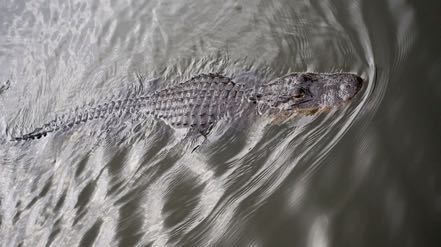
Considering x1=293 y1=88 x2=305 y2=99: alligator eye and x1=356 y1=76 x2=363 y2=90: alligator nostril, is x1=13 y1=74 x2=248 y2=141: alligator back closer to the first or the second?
x1=293 y1=88 x2=305 y2=99: alligator eye

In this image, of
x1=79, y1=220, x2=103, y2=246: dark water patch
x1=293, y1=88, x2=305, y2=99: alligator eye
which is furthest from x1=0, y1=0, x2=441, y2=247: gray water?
x1=293, y1=88, x2=305, y2=99: alligator eye

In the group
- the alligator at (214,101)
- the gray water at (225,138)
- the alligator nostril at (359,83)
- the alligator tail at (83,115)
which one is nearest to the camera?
the gray water at (225,138)

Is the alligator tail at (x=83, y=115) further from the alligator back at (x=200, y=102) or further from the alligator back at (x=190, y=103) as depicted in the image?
the alligator back at (x=200, y=102)

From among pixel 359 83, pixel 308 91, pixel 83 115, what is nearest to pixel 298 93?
pixel 308 91

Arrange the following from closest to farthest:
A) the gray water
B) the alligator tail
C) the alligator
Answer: the gray water < the alligator < the alligator tail

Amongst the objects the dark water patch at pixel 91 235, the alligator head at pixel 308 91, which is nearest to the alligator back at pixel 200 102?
the alligator head at pixel 308 91

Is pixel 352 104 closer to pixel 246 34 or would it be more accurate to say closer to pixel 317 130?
pixel 317 130
